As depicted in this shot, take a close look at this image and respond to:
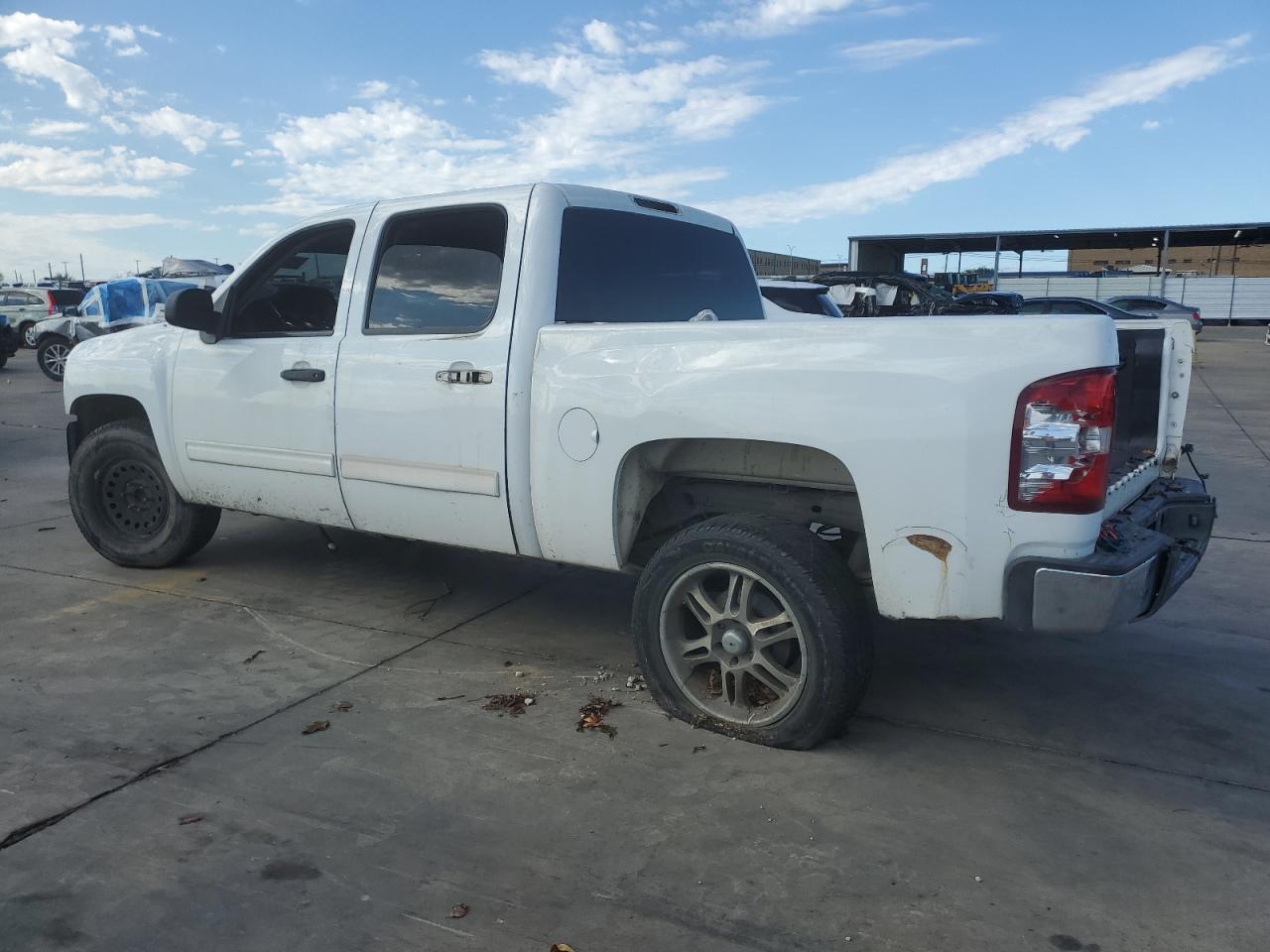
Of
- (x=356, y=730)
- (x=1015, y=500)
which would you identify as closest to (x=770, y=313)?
(x=1015, y=500)

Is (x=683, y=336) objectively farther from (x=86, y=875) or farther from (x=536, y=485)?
(x=86, y=875)

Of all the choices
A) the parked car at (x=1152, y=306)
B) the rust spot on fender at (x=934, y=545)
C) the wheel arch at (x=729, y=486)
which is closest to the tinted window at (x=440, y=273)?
the wheel arch at (x=729, y=486)

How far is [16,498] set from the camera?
26.5 feet

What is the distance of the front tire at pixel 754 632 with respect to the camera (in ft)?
11.2

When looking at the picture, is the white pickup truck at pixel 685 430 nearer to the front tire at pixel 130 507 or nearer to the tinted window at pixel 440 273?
the tinted window at pixel 440 273

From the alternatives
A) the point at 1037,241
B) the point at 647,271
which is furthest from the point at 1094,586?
the point at 1037,241

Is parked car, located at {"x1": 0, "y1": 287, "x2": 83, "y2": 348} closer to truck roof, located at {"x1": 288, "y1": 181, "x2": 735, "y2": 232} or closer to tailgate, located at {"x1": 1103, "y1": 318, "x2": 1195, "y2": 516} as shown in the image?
truck roof, located at {"x1": 288, "y1": 181, "x2": 735, "y2": 232}

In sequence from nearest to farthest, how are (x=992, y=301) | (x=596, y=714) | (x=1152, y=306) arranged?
(x=596, y=714)
(x=992, y=301)
(x=1152, y=306)

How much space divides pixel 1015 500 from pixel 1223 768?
139cm

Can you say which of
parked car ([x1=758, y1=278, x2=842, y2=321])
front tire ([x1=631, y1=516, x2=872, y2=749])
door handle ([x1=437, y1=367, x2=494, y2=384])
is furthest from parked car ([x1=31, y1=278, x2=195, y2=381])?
front tire ([x1=631, y1=516, x2=872, y2=749])

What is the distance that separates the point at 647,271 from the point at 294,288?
1.86 m

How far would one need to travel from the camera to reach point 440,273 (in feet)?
14.3

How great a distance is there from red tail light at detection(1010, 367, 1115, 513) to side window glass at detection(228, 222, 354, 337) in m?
3.22

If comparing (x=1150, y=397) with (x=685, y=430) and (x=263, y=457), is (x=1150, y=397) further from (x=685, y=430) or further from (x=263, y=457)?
(x=263, y=457)
